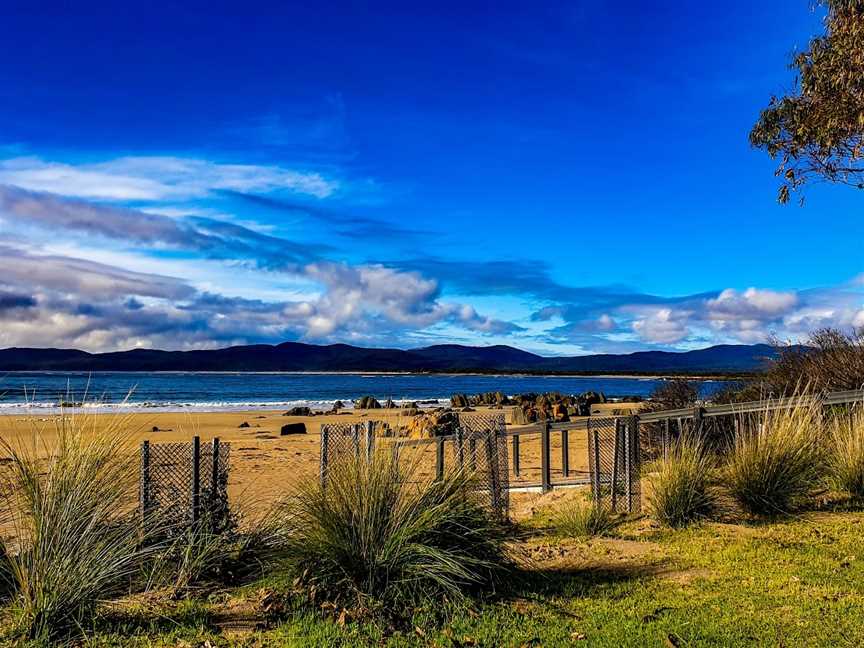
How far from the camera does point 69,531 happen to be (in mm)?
5922

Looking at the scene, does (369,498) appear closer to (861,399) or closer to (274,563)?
(274,563)

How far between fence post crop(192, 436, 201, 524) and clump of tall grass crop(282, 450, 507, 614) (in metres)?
1.16

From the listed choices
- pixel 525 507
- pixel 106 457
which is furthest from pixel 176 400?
pixel 106 457

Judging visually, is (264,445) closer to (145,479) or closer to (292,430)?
(292,430)

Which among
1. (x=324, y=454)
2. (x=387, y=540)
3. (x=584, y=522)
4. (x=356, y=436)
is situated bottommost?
(x=584, y=522)

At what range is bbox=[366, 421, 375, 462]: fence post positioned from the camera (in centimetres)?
717

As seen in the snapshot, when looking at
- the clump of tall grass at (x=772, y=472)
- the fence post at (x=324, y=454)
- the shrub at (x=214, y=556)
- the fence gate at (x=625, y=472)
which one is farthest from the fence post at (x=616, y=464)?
the shrub at (x=214, y=556)

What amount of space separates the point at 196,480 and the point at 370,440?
1.84 meters

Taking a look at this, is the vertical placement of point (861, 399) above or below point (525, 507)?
above

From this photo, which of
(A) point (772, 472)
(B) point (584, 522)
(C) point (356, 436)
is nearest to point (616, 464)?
(B) point (584, 522)

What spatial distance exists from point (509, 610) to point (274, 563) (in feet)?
7.55

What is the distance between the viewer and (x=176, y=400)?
61688mm

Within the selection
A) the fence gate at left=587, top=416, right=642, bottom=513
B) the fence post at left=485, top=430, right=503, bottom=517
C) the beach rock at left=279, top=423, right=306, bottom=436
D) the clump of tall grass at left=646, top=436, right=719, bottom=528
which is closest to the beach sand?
the beach rock at left=279, top=423, right=306, bottom=436

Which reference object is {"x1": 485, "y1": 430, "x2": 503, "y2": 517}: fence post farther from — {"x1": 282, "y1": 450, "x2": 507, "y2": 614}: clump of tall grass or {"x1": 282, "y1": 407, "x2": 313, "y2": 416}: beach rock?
{"x1": 282, "y1": 407, "x2": 313, "y2": 416}: beach rock
